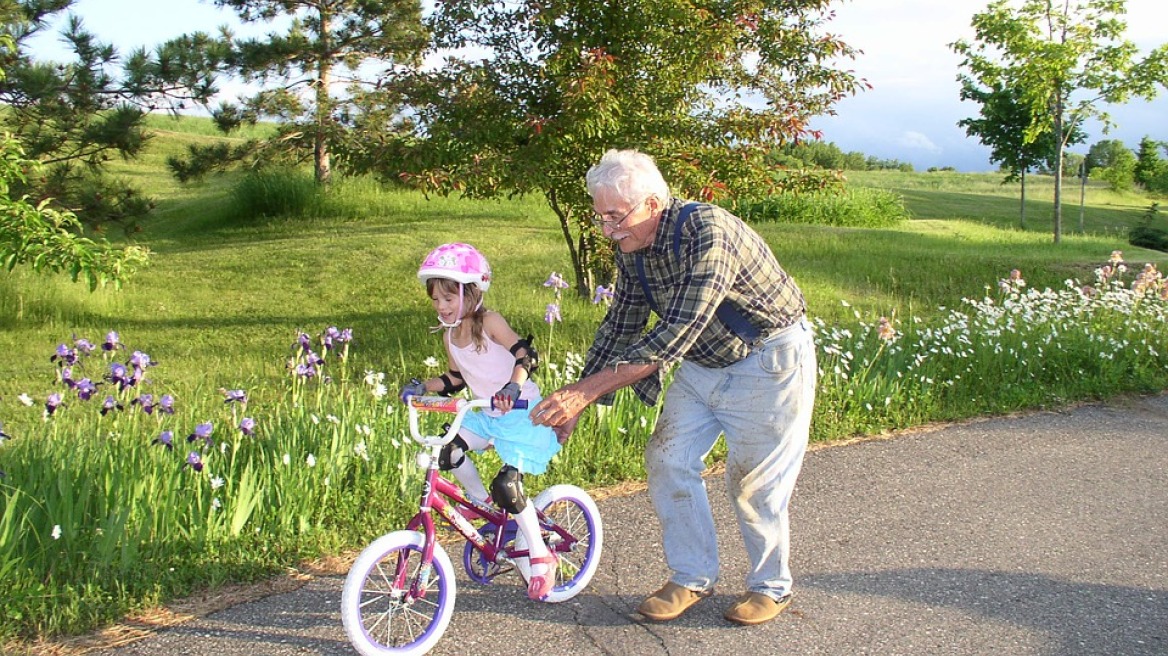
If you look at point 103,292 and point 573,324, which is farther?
point 103,292

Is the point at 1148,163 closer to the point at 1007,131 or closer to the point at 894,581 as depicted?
the point at 1007,131

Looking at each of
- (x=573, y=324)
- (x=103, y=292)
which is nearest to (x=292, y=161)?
(x=103, y=292)

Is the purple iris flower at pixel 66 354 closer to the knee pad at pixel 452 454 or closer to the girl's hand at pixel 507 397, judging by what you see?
the knee pad at pixel 452 454

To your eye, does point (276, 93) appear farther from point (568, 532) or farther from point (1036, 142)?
point (1036, 142)

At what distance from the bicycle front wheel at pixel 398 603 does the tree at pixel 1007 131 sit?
958 inches

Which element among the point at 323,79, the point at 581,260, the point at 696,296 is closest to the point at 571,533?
the point at 696,296

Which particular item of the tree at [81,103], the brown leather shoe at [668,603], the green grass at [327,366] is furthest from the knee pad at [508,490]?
the tree at [81,103]

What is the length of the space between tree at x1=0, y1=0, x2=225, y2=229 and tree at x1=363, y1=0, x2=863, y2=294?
612cm

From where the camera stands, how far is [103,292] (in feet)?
42.2

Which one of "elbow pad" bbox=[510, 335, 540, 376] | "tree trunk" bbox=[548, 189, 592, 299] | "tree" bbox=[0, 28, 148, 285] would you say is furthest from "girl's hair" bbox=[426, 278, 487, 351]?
"tree trunk" bbox=[548, 189, 592, 299]

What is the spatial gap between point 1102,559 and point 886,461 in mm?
1570

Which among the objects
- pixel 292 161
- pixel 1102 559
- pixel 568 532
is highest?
pixel 292 161

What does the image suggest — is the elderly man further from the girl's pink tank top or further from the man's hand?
the girl's pink tank top

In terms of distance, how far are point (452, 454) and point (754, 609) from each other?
1.31 meters
